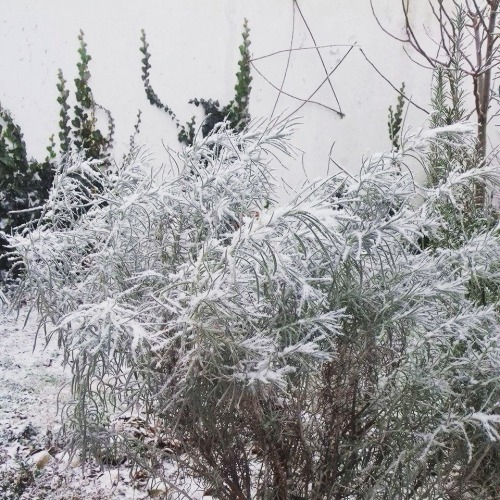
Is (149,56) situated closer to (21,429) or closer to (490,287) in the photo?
(21,429)

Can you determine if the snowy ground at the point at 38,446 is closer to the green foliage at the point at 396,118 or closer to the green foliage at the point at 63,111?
the green foliage at the point at 63,111

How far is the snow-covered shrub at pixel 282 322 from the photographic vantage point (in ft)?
4.61

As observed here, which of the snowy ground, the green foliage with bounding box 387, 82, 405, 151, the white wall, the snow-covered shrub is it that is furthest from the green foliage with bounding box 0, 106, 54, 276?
the snow-covered shrub

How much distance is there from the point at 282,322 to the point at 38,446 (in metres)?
1.82

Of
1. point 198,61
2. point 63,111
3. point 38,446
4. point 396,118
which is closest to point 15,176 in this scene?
point 63,111

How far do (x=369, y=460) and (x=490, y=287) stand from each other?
27.6 inches

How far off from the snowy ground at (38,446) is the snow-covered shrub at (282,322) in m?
0.61

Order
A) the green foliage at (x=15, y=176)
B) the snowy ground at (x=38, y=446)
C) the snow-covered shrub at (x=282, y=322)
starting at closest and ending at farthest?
the snow-covered shrub at (x=282, y=322) < the snowy ground at (x=38, y=446) < the green foliage at (x=15, y=176)

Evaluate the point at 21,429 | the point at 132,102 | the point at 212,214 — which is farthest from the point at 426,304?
the point at 132,102

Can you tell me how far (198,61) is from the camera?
186 inches

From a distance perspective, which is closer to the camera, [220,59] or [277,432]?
[277,432]

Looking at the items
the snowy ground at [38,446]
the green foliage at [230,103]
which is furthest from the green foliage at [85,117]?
the snowy ground at [38,446]

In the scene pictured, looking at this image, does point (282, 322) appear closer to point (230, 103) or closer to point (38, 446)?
point (38, 446)

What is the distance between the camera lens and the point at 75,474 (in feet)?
9.34
